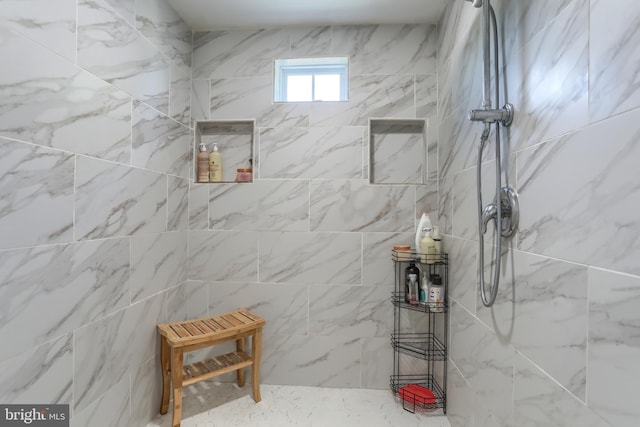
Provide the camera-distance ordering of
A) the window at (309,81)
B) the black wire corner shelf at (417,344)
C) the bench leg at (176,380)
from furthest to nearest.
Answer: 1. the window at (309,81)
2. the black wire corner shelf at (417,344)
3. the bench leg at (176,380)

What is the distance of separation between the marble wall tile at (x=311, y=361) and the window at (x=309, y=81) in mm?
1547

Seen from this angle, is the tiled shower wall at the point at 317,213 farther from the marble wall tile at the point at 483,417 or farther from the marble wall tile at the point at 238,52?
the marble wall tile at the point at 483,417

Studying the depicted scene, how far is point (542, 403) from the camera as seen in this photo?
0.87 metres

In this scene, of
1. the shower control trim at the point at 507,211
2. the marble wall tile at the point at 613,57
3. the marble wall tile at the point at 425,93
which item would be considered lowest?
the shower control trim at the point at 507,211

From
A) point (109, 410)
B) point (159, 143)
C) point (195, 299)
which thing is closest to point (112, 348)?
point (109, 410)

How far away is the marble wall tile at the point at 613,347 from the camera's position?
0.60 meters

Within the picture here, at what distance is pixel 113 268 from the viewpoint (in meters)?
1.35

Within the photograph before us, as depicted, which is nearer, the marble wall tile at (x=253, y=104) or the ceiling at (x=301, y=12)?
the ceiling at (x=301, y=12)

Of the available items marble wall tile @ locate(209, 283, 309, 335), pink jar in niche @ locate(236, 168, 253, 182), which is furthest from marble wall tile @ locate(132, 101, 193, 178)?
marble wall tile @ locate(209, 283, 309, 335)

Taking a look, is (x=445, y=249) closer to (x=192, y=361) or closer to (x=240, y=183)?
(x=240, y=183)

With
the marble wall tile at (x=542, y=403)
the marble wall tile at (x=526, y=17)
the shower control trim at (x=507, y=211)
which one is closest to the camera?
the marble wall tile at (x=542, y=403)

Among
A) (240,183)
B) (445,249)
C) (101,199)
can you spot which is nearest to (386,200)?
(445,249)

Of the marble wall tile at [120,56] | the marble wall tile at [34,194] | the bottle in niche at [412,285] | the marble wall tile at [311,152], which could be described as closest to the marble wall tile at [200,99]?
the marble wall tile at [120,56]

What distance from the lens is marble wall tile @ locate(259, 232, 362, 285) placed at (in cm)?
190
